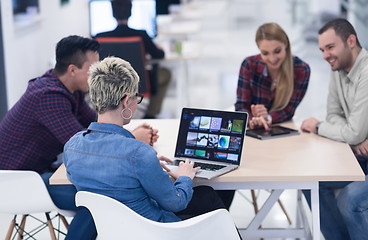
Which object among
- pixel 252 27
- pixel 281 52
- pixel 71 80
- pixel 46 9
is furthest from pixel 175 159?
pixel 252 27

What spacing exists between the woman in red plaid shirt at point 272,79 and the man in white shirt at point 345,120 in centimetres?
21

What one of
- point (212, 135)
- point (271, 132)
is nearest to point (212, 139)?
point (212, 135)

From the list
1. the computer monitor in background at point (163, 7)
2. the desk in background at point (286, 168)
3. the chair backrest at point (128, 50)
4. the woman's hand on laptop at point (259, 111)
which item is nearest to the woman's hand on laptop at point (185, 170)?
the desk in background at point (286, 168)

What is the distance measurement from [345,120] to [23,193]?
1.63 meters

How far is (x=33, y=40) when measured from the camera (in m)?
5.93

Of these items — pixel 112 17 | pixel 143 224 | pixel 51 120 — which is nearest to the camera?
Answer: pixel 143 224

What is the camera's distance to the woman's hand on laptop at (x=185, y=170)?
8.00 ft

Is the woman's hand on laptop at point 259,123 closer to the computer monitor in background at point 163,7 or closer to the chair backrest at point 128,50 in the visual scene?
the chair backrest at point 128,50

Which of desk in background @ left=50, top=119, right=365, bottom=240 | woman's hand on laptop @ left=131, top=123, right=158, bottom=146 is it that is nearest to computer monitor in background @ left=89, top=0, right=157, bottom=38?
desk in background @ left=50, top=119, right=365, bottom=240

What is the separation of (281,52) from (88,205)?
1646mm

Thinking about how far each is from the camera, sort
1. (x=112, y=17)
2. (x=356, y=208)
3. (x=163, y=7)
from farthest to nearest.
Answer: (x=163, y=7) < (x=112, y=17) < (x=356, y=208)

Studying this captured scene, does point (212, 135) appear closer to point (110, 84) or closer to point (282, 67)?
point (110, 84)

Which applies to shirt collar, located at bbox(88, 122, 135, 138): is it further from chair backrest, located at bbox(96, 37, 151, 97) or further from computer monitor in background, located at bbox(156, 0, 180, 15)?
computer monitor in background, located at bbox(156, 0, 180, 15)

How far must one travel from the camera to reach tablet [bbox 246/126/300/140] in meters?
3.02
